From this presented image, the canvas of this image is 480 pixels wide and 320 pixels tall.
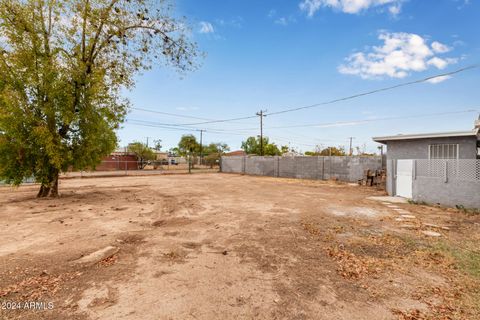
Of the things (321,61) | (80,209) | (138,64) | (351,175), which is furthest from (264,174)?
(80,209)

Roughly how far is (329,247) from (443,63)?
13.2 meters

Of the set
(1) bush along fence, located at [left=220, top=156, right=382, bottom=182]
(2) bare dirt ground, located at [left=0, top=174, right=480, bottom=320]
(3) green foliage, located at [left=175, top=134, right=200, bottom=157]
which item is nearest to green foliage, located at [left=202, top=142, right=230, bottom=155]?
(3) green foliage, located at [left=175, top=134, right=200, bottom=157]

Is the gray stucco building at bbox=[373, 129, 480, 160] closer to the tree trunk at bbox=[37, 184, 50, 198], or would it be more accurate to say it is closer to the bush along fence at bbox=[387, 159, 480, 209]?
the bush along fence at bbox=[387, 159, 480, 209]

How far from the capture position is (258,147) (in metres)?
55.7

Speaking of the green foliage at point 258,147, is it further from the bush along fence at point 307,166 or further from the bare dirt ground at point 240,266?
the bare dirt ground at point 240,266

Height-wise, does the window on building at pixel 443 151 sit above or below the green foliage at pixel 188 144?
below

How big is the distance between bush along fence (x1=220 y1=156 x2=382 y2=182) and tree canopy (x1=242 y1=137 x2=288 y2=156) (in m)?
25.7

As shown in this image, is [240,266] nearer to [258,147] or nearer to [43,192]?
[43,192]

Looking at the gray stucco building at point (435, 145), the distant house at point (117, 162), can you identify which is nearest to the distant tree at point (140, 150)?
the distant house at point (117, 162)

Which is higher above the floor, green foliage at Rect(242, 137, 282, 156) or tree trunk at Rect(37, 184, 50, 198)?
green foliage at Rect(242, 137, 282, 156)

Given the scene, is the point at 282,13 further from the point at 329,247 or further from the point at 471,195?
the point at 329,247

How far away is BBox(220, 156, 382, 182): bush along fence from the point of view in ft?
56.8

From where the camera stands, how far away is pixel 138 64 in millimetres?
10648

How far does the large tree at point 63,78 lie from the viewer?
8.28 m
